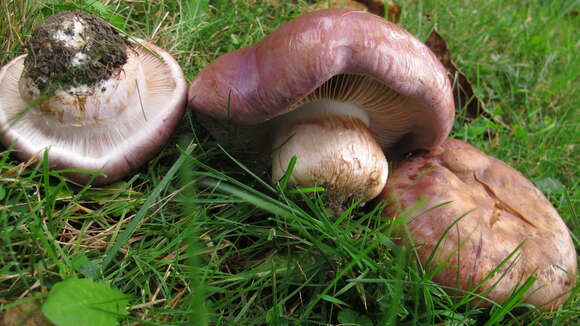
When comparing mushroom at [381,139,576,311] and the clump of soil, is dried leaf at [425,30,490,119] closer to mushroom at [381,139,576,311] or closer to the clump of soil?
mushroom at [381,139,576,311]

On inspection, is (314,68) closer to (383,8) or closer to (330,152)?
(330,152)

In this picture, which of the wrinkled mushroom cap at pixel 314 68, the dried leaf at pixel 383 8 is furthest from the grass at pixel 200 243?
the dried leaf at pixel 383 8

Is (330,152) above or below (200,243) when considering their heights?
above

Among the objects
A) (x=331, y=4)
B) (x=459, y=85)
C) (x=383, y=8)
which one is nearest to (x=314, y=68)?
(x=459, y=85)

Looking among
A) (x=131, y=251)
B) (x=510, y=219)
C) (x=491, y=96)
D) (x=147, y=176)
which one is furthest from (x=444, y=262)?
(x=491, y=96)

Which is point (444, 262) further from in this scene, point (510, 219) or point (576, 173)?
point (576, 173)

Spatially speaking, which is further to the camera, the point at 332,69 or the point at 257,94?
→ the point at 257,94
